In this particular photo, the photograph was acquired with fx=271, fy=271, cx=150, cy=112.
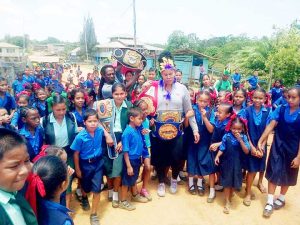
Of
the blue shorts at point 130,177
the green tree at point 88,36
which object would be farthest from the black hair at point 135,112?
the green tree at point 88,36

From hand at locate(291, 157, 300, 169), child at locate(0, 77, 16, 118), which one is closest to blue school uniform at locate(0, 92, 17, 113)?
child at locate(0, 77, 16, 118)

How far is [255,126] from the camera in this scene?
4.16m

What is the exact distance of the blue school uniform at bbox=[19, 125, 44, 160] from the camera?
3.36 metres

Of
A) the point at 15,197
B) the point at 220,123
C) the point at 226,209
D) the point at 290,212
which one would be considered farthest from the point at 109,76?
the point at 290,212

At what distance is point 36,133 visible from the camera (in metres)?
3.46

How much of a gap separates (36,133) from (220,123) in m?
2.62

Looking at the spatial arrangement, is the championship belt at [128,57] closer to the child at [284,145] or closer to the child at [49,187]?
the child at [284,145]

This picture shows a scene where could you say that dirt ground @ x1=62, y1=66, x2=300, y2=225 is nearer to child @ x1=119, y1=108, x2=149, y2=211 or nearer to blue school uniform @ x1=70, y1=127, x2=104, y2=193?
child @ x1=119, y1=108, x2=149, y2=211

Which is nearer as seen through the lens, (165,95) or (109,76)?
(165,95)

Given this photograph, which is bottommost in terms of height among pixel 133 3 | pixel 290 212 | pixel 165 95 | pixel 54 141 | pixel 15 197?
pixel 290 212

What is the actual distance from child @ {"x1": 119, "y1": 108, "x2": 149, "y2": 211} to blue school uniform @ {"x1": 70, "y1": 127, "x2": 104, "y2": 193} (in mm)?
365

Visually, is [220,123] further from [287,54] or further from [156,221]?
[287,54]

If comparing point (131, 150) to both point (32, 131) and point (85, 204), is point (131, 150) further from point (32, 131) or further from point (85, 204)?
point (32, 131)

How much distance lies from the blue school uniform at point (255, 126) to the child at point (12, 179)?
3.43 m
